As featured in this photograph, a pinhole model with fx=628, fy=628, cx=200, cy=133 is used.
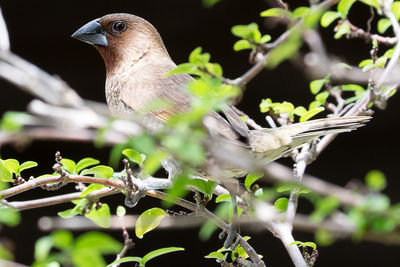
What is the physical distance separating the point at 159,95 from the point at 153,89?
46 mm

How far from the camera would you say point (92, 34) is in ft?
7.25

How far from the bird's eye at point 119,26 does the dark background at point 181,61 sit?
35.3 inches

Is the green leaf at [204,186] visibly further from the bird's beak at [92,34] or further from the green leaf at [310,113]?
the bird's beak at [92,34]

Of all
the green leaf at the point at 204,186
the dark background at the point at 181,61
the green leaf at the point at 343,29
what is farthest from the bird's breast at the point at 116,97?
the dark background at the point at 181,61

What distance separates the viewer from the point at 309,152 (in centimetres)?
161

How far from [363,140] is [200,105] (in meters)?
2.66

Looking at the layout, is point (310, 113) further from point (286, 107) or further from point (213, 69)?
point (213, 69)

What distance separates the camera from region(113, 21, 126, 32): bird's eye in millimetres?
2279

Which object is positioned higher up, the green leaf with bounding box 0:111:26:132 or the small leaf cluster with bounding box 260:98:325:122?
the green leaf with bounding box 0:111:26:132

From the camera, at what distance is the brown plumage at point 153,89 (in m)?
1.56

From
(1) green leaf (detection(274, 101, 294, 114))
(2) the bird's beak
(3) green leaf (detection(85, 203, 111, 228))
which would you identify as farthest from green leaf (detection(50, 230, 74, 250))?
(2) the bird's beak

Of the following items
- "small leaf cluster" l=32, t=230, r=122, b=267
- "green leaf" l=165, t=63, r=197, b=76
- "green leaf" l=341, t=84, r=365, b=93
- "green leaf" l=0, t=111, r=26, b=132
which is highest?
"green leaf" l=0, t=111, r=26, b=132

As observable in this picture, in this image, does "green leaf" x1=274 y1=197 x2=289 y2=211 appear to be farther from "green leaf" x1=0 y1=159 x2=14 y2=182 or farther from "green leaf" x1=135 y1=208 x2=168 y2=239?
"green leaf" x1=0 y1=159 x2=14 y2=182

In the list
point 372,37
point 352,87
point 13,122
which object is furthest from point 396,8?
point 13,122
